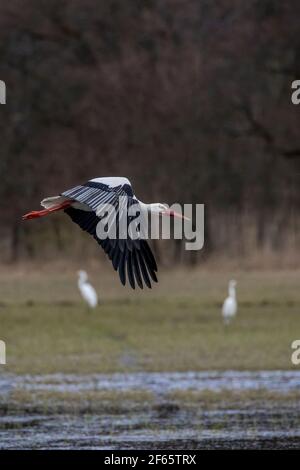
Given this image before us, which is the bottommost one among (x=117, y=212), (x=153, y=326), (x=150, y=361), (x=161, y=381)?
(x=161, y=381)

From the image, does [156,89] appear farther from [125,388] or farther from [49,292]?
[125,388]

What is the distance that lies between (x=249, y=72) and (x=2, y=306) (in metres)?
8.66

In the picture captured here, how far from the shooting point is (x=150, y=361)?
14.1 m

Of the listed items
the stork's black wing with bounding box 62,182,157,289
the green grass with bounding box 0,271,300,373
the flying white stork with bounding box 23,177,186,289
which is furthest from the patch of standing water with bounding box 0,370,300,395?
the stork's black wing with bounding box 62,182,157,289

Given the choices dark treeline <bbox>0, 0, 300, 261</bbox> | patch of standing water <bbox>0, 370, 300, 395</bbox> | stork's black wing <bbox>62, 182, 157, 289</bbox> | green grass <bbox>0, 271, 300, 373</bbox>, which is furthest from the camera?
dark treeline <bbox>0, 0, 300, 261</bbox>

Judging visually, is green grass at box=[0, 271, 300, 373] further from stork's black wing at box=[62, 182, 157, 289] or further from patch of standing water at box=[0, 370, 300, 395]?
stork's black wing at box=[62, 182, 157, 289]

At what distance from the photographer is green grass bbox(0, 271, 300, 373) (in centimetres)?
1412

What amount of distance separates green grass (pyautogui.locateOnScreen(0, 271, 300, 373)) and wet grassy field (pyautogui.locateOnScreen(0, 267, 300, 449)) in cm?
2

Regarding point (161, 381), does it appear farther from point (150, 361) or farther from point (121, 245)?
point (121, 245)

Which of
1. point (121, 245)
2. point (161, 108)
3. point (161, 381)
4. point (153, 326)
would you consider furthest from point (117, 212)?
point (161, 108)

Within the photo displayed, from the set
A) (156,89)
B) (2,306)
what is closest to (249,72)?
(156,89)

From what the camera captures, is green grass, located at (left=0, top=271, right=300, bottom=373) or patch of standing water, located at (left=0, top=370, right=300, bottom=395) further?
green grass, located at (left=0, top=271, right=300, bottom=373)

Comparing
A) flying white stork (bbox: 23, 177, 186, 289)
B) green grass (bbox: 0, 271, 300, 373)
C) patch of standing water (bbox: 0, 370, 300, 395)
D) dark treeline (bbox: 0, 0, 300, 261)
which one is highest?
dark treeline (bbox: 0, 0, 300, 261)

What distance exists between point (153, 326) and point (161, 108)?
9477 mm
